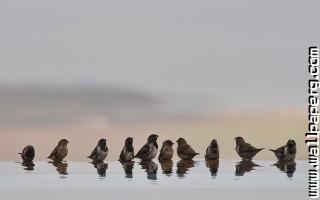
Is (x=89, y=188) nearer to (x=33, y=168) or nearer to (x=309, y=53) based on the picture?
(x=33, y=168)

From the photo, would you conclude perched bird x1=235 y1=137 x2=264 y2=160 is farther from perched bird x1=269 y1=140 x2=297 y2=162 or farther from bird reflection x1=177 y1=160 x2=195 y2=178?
bird reflection x1=177 y1=160 x2=195 y2=178

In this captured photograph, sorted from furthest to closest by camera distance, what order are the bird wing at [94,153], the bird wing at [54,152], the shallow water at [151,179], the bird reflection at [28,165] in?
the bird wing at [54,152]
the bird wing at [94,153]
the bird reflection at [28,165]
the shallow water at [151,179]

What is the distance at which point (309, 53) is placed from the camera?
18359mm

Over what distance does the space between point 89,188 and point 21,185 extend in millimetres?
1636

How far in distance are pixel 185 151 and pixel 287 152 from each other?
10.7ft

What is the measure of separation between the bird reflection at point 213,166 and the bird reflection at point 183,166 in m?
0.48

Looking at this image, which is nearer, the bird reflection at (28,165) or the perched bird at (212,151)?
the bird reflection at (28,165)

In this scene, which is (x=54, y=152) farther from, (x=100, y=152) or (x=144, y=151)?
(x=144, y=151)

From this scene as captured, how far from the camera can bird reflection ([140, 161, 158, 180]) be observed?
59.0ft

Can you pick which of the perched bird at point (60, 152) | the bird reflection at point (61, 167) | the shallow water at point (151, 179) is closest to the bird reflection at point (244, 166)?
the shallow water at point (151, 179)

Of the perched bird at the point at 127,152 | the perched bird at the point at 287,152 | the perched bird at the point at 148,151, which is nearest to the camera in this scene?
the perched bird at the point at 287,152

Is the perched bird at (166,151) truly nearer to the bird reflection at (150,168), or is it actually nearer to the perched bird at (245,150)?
the bird reflection at (150,168)

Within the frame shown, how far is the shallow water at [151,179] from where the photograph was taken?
623 inches

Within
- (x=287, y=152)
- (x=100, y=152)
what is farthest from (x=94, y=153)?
(x=287, y=152)
